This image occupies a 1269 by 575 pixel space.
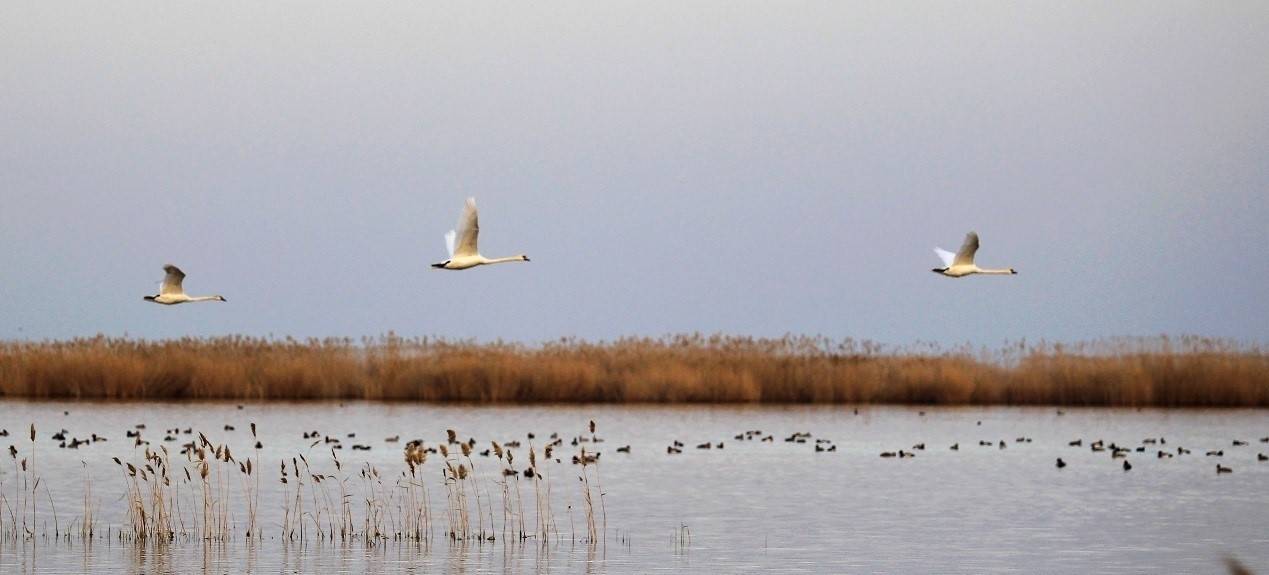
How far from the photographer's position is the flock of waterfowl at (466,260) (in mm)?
15852

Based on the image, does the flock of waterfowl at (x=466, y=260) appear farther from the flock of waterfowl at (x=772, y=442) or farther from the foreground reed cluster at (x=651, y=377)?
the foreground reed cluster at (x=651, y=377)

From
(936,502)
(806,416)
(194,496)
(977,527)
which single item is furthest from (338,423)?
(977,527)

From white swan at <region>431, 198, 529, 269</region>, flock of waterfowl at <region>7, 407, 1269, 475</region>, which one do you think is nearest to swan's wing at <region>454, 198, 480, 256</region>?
white swan at <region>431, 198, 529, 269</region>

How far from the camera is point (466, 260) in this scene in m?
16.1

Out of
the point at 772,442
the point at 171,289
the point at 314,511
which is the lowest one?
the point at 314,511

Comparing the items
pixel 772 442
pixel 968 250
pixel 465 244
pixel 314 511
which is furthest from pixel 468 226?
pixel 772 442

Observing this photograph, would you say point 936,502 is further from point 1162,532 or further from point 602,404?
point 602,404

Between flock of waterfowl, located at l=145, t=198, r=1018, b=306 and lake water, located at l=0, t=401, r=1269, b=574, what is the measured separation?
2062 mm

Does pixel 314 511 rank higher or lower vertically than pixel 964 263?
lower

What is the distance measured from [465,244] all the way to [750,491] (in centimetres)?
399

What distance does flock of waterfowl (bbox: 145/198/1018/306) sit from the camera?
52.0ft

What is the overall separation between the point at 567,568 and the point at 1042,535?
453cm

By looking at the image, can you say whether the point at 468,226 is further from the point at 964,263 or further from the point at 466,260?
the point at 964,263

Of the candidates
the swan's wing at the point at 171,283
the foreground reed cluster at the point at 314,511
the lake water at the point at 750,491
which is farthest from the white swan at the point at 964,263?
the swan's wing at the point at 171,283
